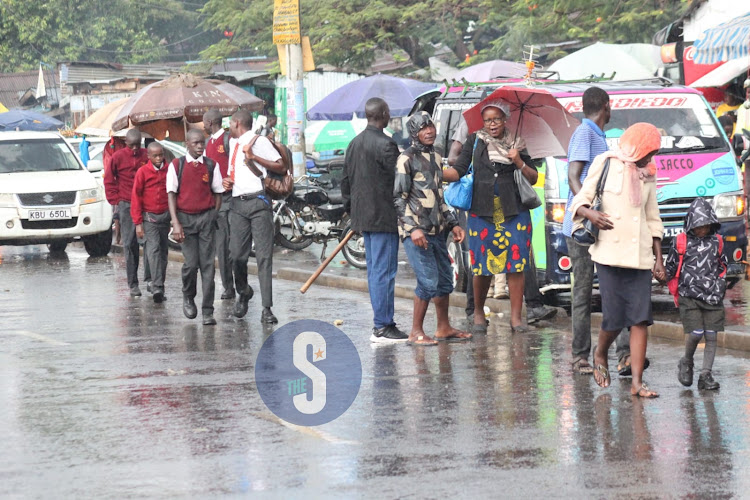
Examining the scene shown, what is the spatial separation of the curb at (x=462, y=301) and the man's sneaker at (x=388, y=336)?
1751 millimetres

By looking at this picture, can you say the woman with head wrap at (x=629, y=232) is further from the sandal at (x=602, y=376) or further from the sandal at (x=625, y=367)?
the sandal at (x=625, y=367)

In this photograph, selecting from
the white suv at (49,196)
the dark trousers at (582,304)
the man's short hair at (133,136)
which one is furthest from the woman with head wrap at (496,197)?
the white suv at (49,196)

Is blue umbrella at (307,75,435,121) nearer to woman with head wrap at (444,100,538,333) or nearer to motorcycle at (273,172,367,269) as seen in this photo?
motorcycle at (273,172,367,269)

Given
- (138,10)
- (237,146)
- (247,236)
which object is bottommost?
(247,236)

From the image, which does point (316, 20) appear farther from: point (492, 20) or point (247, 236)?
point (247, 236)

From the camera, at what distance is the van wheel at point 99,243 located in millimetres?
18719

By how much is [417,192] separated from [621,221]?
2.37m

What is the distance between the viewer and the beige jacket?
24.5 ft

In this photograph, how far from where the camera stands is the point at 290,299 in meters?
13.1

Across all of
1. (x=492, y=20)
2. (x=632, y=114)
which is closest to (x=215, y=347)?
(x=632, y=114)

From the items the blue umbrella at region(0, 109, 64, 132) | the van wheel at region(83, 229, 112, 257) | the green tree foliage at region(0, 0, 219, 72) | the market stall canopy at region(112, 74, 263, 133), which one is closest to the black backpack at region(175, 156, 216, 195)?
the market stall canopy at region(112, 74, 263, 133)

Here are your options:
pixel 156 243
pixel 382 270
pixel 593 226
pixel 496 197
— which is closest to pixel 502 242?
pixel 496 197

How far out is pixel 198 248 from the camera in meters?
11.5

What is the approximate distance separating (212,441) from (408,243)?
347 cm
